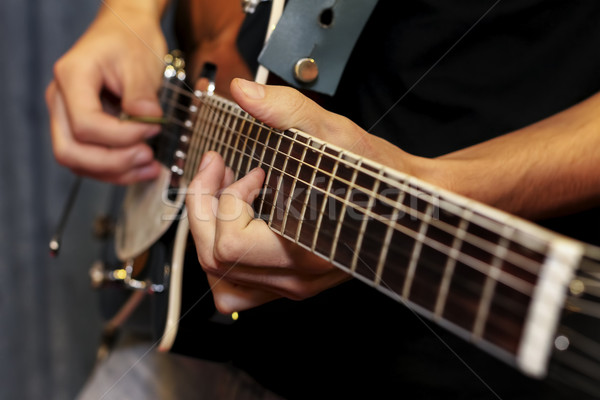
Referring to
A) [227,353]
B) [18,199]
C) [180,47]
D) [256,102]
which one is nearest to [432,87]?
[256,102]

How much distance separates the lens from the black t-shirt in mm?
540

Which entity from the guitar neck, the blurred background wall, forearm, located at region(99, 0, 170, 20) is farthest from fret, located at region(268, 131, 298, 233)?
the blurred background wall

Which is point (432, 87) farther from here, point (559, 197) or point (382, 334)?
point (382, 334)

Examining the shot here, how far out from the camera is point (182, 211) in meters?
0.65

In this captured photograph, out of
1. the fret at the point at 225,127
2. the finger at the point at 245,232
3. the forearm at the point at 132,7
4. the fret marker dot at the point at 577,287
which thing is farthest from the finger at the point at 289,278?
the forearm at the point at 132,7

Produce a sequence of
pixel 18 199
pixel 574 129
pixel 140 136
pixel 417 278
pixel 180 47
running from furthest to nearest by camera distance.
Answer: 1. pixel 18 199
2. pixel 180 47
3. pixel 140 136
4. pixel 574 129
5. pixel 417 278

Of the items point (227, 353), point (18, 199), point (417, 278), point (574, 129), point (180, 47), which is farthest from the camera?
point (18, 199)

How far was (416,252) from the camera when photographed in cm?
32

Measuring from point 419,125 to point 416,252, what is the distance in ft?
0.96

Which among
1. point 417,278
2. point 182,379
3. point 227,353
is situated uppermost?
point 417,278

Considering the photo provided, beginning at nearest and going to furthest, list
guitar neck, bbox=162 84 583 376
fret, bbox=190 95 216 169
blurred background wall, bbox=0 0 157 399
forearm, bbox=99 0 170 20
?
1. guitar neck, bbox=162 84 583 376
2. fret, bbox=190 95 216 169
3. forearm, bbox=99 0 170 20
4. blurred background wall, bbox=0 0 157 399

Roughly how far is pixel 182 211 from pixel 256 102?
0.29m

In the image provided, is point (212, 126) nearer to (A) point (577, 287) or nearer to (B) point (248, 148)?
(B) point (248, 148)

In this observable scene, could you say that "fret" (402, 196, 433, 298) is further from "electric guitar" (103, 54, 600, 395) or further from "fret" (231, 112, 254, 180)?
"fret" (231, 112, 254, 180)
